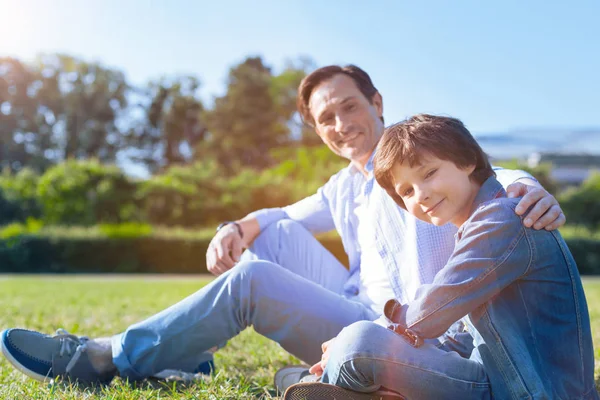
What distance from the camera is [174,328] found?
2.35m

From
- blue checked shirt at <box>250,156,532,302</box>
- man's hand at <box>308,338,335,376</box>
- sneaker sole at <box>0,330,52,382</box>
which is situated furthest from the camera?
sneaker sole at <box>0,330,52,382</box>

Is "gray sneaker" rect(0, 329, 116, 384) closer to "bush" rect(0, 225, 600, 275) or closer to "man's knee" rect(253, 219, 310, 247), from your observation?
"man's knee" rect(253, 219, 310, 247)

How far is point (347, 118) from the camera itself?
299cm

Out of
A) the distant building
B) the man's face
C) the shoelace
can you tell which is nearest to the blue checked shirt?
the man's face

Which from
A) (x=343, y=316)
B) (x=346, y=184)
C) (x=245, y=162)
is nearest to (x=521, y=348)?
(x=343, y=316)

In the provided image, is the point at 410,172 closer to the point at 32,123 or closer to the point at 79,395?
the point at 79,395

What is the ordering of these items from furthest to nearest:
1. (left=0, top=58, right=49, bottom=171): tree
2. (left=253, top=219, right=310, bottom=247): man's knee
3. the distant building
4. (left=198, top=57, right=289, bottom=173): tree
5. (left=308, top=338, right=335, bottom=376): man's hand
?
the distant building, (left=0, top=58, right=49, bottom=171): tree, (left=198, top=57, right=289, bottom=173): tree, (left=253, top=219, right=310, bottom=247): man's knee, (left=308, top=338, right=335, bottom=376): man's hand

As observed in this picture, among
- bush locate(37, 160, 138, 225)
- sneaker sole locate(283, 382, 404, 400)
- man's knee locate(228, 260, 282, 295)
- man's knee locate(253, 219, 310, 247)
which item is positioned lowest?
bush locate(37, 160, 138, 225)

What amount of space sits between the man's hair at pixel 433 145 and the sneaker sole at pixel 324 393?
70 centimetres

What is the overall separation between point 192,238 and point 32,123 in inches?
960

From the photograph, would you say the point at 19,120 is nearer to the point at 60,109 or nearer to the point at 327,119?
the point at 60,109

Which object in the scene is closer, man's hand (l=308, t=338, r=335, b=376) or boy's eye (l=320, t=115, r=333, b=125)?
man's hand (l=308, t=338, r=335, b=376)

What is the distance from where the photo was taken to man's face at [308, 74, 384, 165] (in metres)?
2.97

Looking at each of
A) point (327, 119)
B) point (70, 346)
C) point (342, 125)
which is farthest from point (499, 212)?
point (70, 346)
